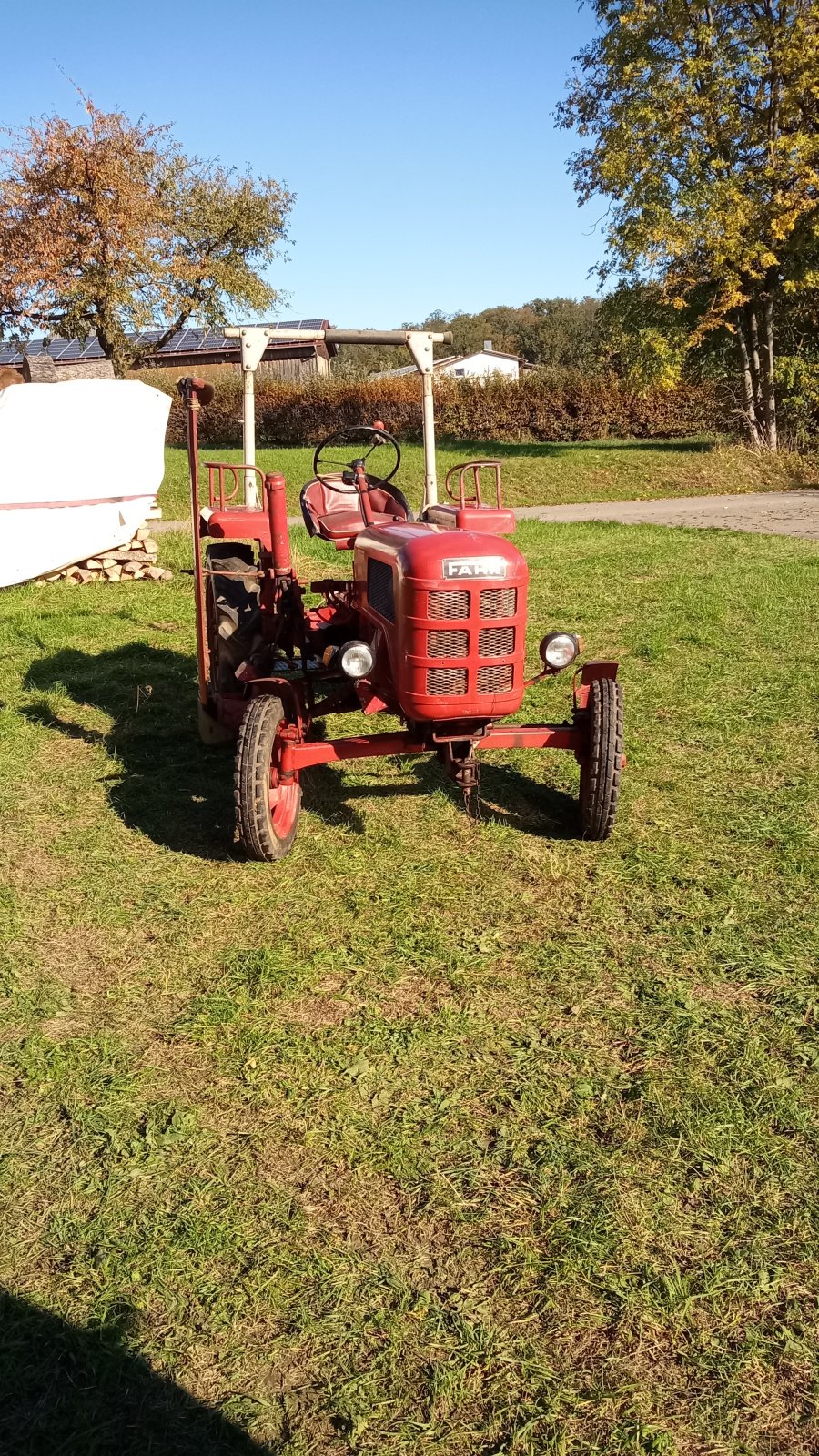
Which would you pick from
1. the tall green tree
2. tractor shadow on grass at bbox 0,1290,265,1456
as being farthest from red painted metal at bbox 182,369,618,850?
the tall green tree

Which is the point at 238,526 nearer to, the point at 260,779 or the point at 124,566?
the point at 260,779

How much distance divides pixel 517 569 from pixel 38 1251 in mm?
2633

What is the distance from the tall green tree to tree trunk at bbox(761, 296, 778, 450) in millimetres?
487

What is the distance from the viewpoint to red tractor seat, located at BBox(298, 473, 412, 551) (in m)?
5.07

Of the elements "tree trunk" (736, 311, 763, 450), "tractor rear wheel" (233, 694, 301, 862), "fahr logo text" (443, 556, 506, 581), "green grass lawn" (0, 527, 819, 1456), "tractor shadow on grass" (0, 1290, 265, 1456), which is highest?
"tree trunk" (736, 311, 763, 450)

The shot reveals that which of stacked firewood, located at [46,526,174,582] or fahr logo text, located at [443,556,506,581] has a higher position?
fahr logo text, located at [443,556,506,581]

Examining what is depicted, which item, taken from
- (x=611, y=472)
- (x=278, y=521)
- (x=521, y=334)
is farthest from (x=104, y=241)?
(x=521, y=334)

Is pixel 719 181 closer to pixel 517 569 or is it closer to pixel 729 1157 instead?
pixel 517 569

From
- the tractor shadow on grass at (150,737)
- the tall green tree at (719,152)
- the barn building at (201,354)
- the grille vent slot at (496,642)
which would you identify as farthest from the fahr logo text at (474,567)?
the barn building at (201,354)

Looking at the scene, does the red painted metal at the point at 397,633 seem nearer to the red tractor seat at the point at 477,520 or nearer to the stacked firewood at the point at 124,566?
the red tractor seat at the point at 477,520

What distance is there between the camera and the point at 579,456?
2195 centimetres

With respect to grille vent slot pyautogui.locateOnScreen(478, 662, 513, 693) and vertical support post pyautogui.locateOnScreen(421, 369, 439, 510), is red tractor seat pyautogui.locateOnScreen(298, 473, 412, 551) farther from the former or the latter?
grille vent slot pyautogui.locateOnScreen(478, 662, 513, 693)

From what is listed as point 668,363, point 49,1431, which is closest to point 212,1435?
point 49,1431

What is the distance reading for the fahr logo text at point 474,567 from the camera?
3877 millimetres
